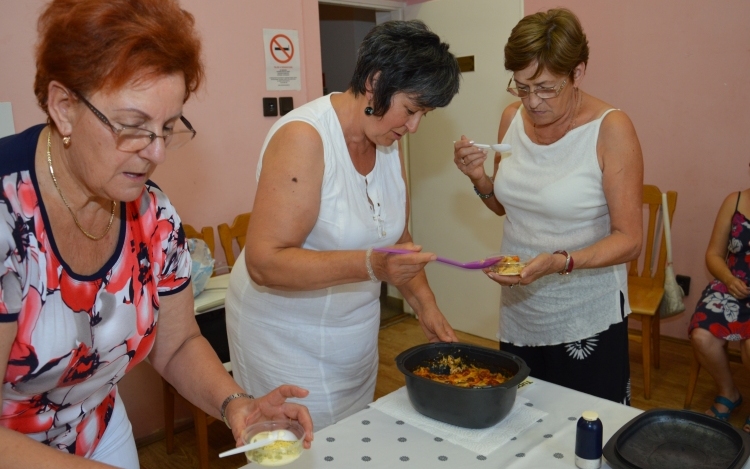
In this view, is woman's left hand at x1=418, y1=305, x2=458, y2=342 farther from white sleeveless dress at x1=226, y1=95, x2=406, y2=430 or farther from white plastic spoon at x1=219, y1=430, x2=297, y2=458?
white plastic spoon at x1=219, y1=430, x2=297, y2=458

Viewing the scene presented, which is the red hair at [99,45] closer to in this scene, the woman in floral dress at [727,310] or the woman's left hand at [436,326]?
the woman's left hand at [436,326]

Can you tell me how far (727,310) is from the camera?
2.89m

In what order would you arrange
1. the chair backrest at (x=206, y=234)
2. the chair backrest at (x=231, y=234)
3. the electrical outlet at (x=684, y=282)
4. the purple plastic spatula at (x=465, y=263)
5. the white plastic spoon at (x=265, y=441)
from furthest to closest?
the electrical outlet at (x=684, y=282)
the chair backrest at (x=231, y=234)
the chair backrest at (x=206, y=234)
the purple plastic spatula at (x=465, y=263)
the white plastic spoon at (x=265, y=441)

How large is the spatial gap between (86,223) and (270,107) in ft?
Answer: 7.85

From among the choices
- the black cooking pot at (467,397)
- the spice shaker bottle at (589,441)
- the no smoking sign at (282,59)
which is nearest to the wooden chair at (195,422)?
the black cooking pot at (467,397)

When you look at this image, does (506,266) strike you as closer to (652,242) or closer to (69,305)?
(69,305)

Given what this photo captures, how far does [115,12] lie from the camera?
91cm

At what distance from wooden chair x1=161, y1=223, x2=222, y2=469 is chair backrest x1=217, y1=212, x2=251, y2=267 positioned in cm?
5

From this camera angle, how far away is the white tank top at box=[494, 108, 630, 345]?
1812mm

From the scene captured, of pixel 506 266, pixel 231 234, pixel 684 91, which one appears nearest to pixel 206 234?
pixel 231 234

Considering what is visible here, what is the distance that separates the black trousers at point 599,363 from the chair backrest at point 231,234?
5.84 feet

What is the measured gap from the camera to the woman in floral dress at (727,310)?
285cm

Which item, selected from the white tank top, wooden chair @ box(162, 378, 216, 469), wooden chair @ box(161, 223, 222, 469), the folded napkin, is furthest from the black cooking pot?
wooden chair @ box(162, 378, 216, 469)

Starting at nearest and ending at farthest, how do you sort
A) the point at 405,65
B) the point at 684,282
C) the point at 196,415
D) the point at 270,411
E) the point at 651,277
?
the point at 270,411 → the point at 405,65 → the point at 196,415 → the point at 651,277 → the point at 684,282
